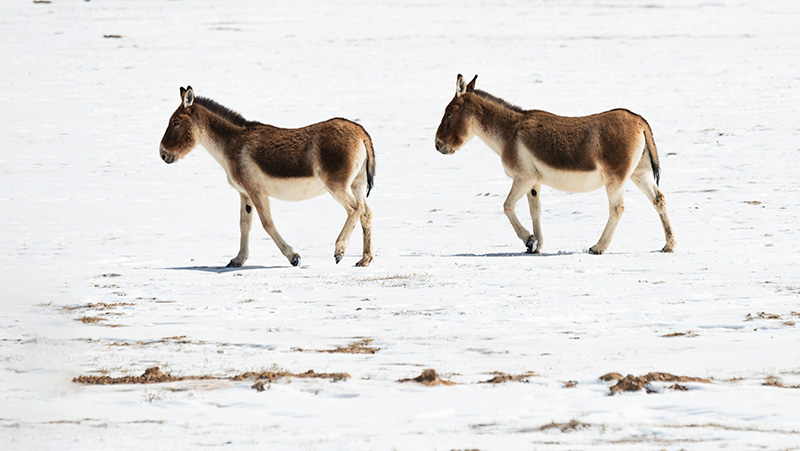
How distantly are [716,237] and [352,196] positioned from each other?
5.30m

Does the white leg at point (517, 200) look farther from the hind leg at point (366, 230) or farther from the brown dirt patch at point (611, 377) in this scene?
the brown dirt patch at point (611, 377)

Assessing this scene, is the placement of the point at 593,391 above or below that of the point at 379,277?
above

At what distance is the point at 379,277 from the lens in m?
11.9

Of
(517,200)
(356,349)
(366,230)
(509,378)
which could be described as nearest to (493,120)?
(517,200)

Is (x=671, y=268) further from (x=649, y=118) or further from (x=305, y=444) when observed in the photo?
(x=649, y=118)

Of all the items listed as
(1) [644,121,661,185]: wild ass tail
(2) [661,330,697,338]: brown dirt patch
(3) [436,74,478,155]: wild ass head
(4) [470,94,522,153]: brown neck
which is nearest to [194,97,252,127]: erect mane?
(3) [436,74,478,155]: wild ass head

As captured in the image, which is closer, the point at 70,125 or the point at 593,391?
the point at 593,391

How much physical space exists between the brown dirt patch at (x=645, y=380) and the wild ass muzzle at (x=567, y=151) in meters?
5.78

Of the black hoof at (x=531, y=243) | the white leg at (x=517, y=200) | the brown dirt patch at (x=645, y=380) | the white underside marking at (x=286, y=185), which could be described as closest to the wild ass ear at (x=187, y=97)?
the white underside marking at (x=286, y=185)

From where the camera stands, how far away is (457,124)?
13992mm

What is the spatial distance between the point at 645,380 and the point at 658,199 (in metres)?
6.42

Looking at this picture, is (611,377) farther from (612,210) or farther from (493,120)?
(493,120)

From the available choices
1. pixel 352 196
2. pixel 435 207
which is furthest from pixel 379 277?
pixel 435 207

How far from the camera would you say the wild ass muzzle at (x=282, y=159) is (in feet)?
41.1
